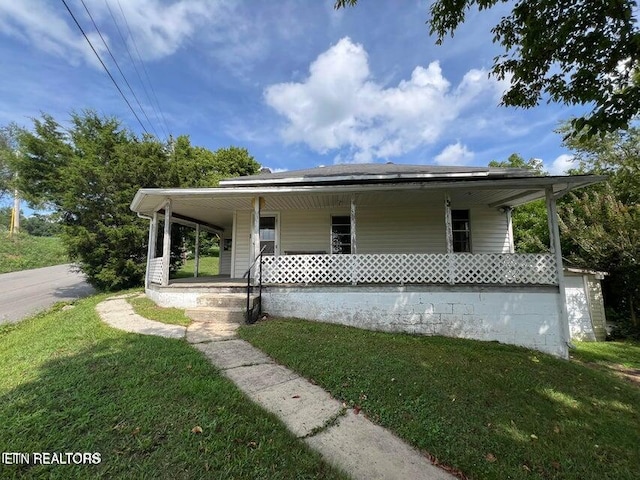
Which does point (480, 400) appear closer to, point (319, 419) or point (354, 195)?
point (319, 419)

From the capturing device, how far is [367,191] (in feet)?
24.8

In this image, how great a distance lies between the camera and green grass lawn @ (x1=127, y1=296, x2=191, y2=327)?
6680mm

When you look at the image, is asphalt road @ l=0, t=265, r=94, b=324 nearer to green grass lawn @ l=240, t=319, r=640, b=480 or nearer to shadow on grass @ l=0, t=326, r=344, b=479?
shadow on grass @ l=0, t=326, r=344, b=479

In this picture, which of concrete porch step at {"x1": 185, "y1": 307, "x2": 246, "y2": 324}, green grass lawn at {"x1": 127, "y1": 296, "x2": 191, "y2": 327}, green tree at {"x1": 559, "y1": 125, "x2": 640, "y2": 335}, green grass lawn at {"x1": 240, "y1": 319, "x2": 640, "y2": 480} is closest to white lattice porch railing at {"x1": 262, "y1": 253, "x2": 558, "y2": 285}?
concrete porch step at {"x1": 185, "y1": 307, "x2": 246, "y2": 324}

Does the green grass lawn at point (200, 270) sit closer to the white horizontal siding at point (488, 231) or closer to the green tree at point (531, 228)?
the white horizontal siding at point (488, 231)

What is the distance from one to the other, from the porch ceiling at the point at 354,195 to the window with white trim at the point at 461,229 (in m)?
0.56

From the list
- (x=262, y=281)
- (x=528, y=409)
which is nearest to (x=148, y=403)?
(x=528, y=409)

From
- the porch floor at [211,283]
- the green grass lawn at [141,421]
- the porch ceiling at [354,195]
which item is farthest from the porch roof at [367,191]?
the green grass lawn at [141,421]

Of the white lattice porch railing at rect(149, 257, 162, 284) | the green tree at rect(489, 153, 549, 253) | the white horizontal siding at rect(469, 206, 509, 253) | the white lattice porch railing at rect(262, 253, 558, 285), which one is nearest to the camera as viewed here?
the white lattice porch railing at rect(262, 253, 558, 285)

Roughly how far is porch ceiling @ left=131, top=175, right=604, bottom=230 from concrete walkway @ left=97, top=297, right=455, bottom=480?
3.98 metres

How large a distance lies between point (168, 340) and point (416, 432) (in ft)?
13.6

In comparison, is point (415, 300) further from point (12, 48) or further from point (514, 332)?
point (12, 48)

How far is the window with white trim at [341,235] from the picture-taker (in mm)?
10375

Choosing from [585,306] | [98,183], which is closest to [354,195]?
[585,306]
